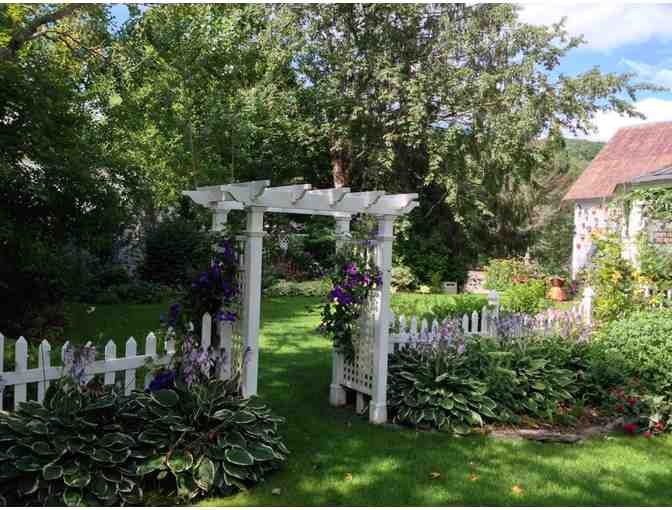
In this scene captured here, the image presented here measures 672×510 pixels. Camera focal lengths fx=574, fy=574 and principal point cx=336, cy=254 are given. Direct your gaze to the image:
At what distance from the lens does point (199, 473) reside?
12.0 ft

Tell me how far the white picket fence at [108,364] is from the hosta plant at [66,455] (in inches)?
5.9

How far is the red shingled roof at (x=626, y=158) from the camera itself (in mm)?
17641

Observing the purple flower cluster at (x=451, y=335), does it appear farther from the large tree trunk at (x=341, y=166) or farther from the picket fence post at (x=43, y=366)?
the large tree trunk at (x=341, y=166)

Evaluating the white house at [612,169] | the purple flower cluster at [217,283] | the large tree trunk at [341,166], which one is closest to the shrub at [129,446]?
the purple flower cluster at [217,283]

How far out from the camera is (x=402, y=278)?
55.9 ft

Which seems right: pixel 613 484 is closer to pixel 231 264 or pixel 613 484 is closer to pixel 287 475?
pixel 287 475

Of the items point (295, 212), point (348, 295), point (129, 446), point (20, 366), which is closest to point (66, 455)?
point (129, 446)

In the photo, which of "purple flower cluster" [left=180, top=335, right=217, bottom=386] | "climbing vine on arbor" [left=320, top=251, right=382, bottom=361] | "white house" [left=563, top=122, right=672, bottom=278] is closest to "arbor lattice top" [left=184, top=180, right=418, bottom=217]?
"climbing vine on arbor" [left=320, top=251, right=382, bottom=361]

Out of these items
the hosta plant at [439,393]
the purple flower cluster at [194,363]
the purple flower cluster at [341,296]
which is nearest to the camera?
the purple flower cluster at [194,363]

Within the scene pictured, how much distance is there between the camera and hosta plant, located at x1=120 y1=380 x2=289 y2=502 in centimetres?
366

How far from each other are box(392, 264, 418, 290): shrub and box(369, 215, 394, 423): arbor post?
11628mm

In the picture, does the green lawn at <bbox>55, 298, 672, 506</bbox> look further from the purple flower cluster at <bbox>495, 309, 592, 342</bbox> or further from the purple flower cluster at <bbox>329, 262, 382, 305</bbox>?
the purple flower cluster at <bbox>495, 309, 592, 342</bbox>

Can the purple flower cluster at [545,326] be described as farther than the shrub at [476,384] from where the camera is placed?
Yes

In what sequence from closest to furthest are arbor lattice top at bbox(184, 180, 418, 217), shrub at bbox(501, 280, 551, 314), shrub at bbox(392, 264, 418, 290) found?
arbor lattice top at bbox(184, 180, 418, 217) < shrub at bbox(501, 280, 551, 314) < shrub at bbox(392, 264, 418, 290)
